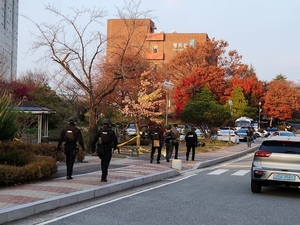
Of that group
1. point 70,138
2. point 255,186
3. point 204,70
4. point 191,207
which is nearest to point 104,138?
point 70,138

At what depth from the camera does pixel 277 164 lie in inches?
428

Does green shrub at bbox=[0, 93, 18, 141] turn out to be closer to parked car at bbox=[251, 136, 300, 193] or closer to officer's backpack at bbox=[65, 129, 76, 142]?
officer's backpack at bbox=[65, 129, 76, 142]

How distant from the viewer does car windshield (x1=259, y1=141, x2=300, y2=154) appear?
10.9 meters

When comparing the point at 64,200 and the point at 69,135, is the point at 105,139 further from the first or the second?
the point at 64,200

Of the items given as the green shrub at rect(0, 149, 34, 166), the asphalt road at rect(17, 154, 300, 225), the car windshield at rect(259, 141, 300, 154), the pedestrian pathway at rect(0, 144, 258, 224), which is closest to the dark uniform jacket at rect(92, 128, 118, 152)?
the pedestrian pathway at rect(0, 144, 258, 224)

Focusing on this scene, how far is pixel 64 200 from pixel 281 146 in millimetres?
5927

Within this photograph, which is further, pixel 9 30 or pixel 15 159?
pixel 9 30

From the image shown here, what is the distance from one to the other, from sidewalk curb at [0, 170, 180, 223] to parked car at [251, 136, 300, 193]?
3637 mm

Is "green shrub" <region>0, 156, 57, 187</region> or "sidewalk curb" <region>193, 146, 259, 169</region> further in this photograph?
"sidewalk curb" <region>193, 146, 259, 169</region>

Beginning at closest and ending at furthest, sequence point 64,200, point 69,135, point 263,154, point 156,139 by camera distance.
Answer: point 64,200
point 263,154
point 69,135
point 156,139

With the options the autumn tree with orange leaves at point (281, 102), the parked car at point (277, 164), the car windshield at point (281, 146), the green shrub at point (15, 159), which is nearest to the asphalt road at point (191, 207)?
the parked car at point (277, 164)

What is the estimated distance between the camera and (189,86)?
61.2 meters

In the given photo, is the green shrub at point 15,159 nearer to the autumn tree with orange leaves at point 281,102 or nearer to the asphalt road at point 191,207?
the asphalt road at point 191,207

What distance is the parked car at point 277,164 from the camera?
1066cm
